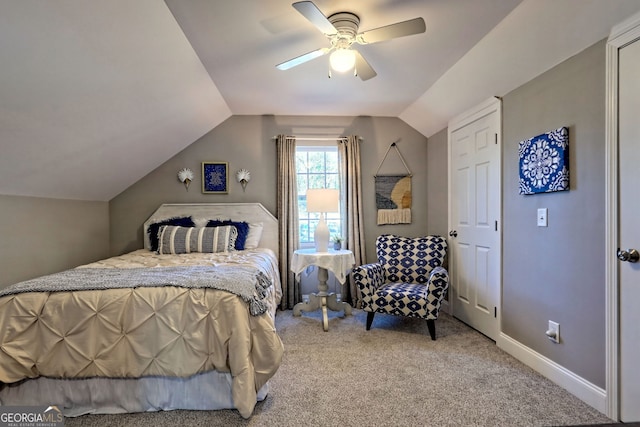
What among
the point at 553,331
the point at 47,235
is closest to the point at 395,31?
the point at 553,331

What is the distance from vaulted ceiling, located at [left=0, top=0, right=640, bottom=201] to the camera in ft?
5.80

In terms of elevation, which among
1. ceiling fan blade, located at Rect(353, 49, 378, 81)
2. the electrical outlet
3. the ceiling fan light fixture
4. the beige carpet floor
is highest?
ceiling fan blade, located at Rect(353, 49, 378, 81)

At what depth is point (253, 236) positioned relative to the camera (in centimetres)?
373

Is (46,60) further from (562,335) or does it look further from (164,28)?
(562,335)

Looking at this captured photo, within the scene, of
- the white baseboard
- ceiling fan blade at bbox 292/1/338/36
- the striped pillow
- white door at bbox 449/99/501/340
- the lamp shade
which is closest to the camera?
ceiling fan blade at bbox 292/1/338/36

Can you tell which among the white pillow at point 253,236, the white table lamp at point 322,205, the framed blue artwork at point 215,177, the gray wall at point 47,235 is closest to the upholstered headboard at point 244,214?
the white pillow at point 253,236

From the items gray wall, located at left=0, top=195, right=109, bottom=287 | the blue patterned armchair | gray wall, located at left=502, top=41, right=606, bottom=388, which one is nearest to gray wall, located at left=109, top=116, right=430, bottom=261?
gray wall, located at left=0, top=195, right=109, bottom=287

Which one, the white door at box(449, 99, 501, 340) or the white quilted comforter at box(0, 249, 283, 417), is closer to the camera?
the white quilted comforter at box(0, 249, 283, 417)

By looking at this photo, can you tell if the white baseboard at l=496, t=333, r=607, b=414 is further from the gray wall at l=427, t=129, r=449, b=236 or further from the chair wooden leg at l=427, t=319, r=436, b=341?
the gray wall at l=427, t=129, r=449, b=236

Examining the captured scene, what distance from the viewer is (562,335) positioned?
2.04 m

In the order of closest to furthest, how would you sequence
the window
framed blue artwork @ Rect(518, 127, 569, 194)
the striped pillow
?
framed blue artwork @ Rect(518, 127, 569, 194) < the striped pillow < the window

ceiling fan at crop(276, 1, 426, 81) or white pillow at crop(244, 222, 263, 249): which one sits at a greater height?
ceiling fan at crop(276, 1, 426, 81)

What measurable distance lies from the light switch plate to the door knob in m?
0.54

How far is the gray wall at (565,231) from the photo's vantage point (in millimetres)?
1815
